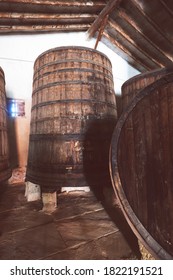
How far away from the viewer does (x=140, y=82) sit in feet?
Answer: 10.7

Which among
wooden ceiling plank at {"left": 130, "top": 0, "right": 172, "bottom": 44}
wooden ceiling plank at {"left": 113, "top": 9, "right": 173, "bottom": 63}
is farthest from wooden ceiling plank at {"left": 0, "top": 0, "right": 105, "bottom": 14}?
wooden ceiling plank at {"left": 130, "top": 0, "right": 172, "bottom": 44}

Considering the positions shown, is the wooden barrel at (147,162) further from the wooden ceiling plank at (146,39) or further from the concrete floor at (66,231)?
the wooden ceiling plank at (146,39)

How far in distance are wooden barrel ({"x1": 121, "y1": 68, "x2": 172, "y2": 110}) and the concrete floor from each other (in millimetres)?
1676

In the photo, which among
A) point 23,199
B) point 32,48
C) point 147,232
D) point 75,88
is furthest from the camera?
point 32,48

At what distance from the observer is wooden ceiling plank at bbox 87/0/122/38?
446cm

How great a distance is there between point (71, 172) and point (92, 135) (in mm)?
529

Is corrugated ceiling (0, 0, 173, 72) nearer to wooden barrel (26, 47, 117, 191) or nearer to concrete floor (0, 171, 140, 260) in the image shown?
wooden barrel (26, 47, 117, 191)

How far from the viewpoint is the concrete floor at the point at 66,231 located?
1823 mm

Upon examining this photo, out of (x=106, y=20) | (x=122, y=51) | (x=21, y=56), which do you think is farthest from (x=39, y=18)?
(x=122, y=51)

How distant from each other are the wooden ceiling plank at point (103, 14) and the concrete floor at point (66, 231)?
13.0 feet

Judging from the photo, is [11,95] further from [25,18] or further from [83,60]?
[83,60]

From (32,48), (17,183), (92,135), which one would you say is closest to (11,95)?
(32,48)

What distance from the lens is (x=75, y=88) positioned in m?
2.68

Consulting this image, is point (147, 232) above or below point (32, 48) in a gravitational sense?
below
